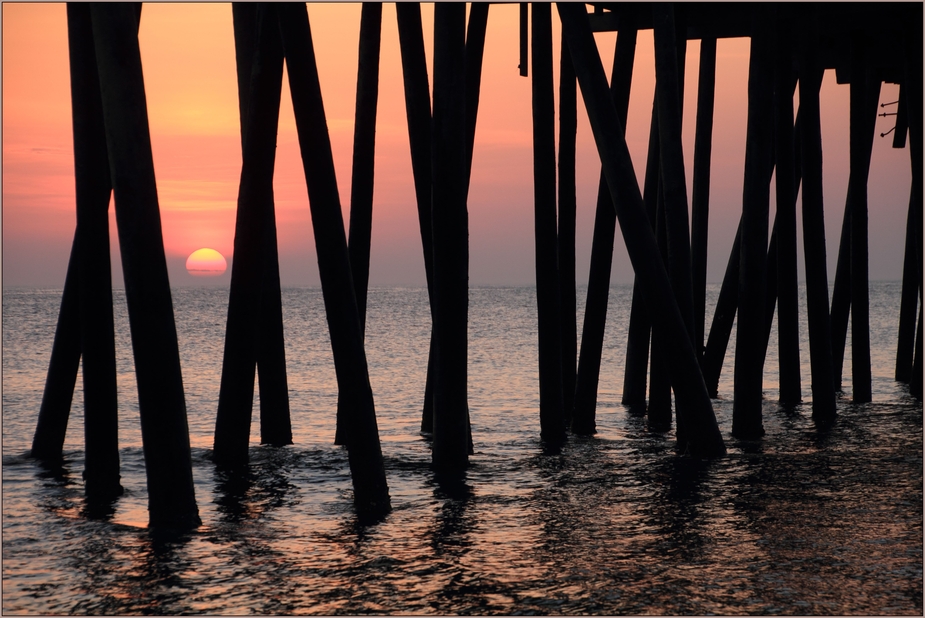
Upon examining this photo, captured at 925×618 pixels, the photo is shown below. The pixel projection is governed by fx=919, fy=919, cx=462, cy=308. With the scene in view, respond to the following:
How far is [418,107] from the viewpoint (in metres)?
7.02

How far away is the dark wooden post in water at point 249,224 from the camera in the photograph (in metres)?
5.55

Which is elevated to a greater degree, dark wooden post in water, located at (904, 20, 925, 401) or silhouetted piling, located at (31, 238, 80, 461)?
dark wooden post in water, located at (904, 20, 925, 401)

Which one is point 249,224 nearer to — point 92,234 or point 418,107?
point 92,234

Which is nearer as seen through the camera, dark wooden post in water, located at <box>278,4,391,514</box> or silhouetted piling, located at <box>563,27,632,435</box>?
dark wooden post in water, located at <box>278,4,391,514</box>

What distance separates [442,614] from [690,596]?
112 cm

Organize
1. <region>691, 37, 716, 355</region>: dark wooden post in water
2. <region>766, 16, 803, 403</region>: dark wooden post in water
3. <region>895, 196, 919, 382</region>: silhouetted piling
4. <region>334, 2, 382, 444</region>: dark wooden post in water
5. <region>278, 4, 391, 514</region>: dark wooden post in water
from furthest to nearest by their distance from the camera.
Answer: <region>895, 196, 919, 382</region>: silhouetted piling < <region>691, 37, 716, 355</region>: dark wooden post in water < <region>766, 16, 803, 403</region>: dark wooden post in water < <region>334, 2, 382, 444</region>: dark wooden post in water < <region>278, 4, 391, 514</region>: dark wooden post in water

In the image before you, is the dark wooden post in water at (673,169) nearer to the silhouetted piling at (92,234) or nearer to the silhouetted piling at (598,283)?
the silhouetted piling at (598,283)

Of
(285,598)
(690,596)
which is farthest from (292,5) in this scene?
(690,596)

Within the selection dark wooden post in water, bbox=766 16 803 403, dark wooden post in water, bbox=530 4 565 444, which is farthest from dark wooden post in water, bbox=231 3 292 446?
dark wooden post in water, bbox=766 16 803 403

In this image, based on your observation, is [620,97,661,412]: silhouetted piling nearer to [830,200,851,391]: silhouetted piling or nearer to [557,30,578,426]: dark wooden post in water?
[557,30,578,426]: dark wooden post in water

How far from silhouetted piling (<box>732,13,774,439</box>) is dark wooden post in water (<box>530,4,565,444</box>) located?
1.56 metres

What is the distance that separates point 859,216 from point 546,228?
14.2 feet

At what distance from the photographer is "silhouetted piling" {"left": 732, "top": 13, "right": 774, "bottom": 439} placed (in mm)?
7520

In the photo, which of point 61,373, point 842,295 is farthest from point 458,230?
point 842,295
